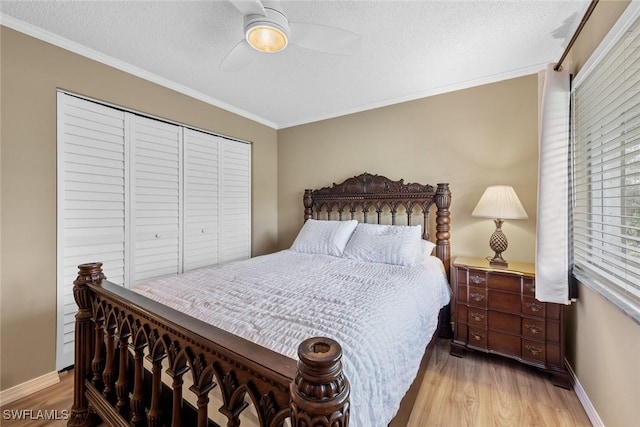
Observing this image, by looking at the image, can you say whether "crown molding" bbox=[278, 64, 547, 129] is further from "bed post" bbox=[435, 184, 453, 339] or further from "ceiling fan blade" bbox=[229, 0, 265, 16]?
"ceiling fan blade" bbox=[229, 0, 265, 16]

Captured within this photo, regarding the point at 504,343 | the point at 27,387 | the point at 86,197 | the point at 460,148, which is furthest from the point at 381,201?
the point at 27,387

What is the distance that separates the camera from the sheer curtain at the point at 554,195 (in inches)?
68.2

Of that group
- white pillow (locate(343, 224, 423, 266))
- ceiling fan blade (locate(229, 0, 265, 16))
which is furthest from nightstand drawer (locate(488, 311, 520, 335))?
ceiling fan blade (locate(229, 0, 265, 16))

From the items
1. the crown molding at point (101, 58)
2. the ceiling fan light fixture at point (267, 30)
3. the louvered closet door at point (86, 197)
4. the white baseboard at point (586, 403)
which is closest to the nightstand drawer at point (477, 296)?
the white baseboard at point (586, 403)

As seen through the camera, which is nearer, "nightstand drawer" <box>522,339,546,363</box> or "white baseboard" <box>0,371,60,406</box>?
"white baseboard" <box>0,371,60,406</box>

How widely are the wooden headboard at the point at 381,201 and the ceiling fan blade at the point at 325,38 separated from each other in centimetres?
154

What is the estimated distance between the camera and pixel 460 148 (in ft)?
8.41

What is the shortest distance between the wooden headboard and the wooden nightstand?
0.42 metres

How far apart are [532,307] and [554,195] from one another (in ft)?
2.67

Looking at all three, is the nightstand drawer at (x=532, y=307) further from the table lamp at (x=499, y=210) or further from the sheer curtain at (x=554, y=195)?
the table lamp at (x=499, y=210)

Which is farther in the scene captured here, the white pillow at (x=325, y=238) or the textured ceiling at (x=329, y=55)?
the white pillow at (x=325, y=238)

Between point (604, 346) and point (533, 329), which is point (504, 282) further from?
point (604, 346)

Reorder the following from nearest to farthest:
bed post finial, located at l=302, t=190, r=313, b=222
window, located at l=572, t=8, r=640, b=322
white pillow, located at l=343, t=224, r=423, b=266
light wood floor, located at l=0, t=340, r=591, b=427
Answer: window, located at l=572, t=8, r=640, b=322
light wood floor, located at l=0, t=340, r=591, b=427
white pillow, located at l=343, t=224, r=423, b=266
bed post finial, located at l=302, t=190, r=313, b=222

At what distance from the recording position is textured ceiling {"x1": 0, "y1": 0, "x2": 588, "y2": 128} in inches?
63.1
